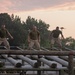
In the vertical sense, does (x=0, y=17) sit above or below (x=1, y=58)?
above

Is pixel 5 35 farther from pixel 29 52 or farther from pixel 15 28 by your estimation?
pixel 15 28

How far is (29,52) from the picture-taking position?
7.37 metres

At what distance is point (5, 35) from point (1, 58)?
14.6ft

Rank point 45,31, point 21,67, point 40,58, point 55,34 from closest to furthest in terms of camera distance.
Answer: point 21,67
point 40,58
point 55,34
point 45,31

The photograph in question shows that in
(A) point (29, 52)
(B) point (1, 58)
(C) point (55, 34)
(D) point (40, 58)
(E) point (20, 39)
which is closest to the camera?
(A) point (29, 52)

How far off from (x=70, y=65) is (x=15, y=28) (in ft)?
198

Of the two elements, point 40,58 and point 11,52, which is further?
point 40,58

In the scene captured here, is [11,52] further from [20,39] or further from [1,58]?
[20,39]

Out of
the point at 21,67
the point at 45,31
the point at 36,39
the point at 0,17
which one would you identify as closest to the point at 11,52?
A: the point at 21,67

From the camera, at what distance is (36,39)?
739 inches

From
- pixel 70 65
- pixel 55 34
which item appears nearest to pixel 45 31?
pixel 55 34

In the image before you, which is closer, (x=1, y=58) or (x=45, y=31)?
(x=1, y=58)

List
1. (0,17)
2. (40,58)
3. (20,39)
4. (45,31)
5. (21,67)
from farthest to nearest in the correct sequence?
(45,31) → (0,17) → (20,39) → (40,58) → (21,67)

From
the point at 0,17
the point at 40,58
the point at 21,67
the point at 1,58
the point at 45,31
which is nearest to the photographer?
the point at 21,67
